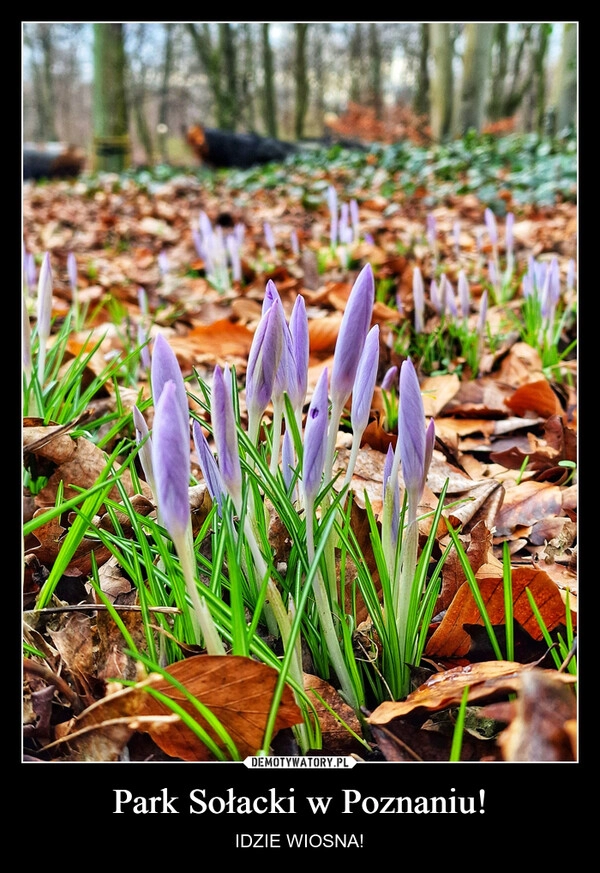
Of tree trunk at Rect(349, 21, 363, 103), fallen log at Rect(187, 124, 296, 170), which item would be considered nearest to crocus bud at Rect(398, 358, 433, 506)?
fallen log at Rect(187, 124, 296, 170)

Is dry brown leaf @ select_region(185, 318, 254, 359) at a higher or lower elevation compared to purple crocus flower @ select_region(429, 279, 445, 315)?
lower

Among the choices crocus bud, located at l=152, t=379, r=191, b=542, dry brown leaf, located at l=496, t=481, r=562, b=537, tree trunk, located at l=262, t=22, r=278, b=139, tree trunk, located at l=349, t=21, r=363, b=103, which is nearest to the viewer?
crocus bud, located at l=152, t=379, r=191, b=542

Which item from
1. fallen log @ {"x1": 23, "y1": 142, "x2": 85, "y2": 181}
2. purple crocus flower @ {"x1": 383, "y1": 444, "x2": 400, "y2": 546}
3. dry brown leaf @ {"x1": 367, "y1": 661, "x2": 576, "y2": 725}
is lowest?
dry brown leaf @ {"x1": 367, "y1": 661, "x2": 576, "y2": 725}

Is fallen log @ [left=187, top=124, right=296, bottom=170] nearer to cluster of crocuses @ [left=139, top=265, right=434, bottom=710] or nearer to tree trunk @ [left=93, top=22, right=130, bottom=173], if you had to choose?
tree trunk @ [left=93, top=22, right=130, bottom=173]

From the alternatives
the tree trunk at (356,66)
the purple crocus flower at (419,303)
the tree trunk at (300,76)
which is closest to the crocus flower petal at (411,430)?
the purple crocus flower at (419,303)

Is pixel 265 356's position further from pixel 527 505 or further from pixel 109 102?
pixel 109 102
